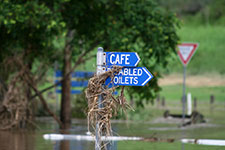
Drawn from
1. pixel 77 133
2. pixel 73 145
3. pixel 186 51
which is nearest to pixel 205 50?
pixel 186 51

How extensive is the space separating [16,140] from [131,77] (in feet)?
25.5

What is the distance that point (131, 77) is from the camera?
32.8 ft

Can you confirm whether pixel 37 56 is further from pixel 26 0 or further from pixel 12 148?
pixel 12 148

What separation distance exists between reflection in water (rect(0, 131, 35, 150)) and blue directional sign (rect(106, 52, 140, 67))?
18.8 feet

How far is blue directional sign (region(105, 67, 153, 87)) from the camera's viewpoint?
9.96 m

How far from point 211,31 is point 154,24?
47944 mm

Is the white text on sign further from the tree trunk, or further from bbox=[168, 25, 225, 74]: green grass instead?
bbox=[168, 25, 225, 74]: green grass

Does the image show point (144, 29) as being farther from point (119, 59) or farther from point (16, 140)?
point (119, 59)

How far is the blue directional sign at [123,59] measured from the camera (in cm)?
998

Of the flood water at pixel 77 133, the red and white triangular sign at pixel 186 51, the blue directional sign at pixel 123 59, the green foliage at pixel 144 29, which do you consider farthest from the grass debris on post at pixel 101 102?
the red and white triangular sign at pixel 186 51

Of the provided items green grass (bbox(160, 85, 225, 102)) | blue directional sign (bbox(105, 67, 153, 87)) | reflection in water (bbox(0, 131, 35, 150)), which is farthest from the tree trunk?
green grass (bbox(160, 85, 225, 102))

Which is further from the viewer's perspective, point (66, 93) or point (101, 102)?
point (66, 93)

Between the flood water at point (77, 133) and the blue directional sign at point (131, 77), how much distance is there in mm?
5029

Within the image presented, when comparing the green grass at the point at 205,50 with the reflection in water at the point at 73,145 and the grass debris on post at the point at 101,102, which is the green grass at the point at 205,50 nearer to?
the reflection in water at the point at 73,145
